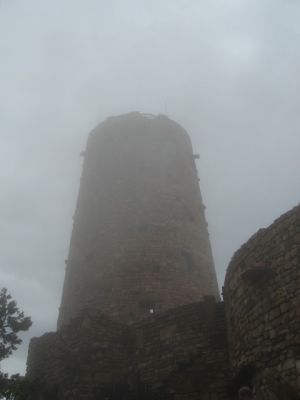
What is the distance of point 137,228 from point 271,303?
30.1 feet

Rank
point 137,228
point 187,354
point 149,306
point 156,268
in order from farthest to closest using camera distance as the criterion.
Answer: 1. point 137,228
2. point 156,268
3. point 149,306
4. point 187,354

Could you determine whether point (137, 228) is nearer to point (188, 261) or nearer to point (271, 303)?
point (188, 261)

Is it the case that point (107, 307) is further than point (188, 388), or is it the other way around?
point (107, 307)

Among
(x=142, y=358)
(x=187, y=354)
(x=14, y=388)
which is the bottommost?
(x=14, y=388)

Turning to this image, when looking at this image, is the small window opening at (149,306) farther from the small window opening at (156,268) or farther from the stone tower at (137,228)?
the small window opening at (156,268)

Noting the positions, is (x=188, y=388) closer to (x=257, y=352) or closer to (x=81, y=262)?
(x=257, y=352)

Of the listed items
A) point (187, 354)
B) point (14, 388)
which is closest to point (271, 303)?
point (187, 354)

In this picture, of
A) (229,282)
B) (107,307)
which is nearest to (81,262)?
(107,307)

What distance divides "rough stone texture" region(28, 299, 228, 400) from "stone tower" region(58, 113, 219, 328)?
7.98 ft

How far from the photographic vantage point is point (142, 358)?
1035cm

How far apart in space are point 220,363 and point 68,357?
3845 mm

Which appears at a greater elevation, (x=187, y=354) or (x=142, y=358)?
(x=142, y=358)

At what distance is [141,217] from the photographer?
623 inches

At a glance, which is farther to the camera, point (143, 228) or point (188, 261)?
point (143, 228)
